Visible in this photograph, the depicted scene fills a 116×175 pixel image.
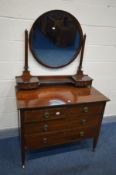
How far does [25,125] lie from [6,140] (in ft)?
2.22

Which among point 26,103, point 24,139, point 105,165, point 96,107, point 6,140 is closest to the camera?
point 26,103

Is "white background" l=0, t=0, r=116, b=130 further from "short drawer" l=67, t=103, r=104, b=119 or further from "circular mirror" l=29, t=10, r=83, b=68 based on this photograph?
"short drawer" l=67, t=103, r=104, b=119

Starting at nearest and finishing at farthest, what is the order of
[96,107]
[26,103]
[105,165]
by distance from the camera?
[26,103], [96,107], [105,165]

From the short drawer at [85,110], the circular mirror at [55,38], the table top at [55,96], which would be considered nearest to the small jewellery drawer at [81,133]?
the short drawer at [85,110]

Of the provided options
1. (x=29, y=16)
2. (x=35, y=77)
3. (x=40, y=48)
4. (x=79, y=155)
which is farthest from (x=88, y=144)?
(x=29, y=16)

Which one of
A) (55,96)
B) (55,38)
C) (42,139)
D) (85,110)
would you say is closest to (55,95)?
(55,96)

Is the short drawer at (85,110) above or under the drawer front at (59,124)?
above

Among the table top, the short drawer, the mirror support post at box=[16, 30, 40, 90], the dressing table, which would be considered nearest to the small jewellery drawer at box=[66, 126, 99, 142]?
the dressing table

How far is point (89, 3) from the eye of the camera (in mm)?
1914

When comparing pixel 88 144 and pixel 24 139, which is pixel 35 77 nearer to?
pixel 24 139

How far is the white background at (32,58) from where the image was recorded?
175 centimetres

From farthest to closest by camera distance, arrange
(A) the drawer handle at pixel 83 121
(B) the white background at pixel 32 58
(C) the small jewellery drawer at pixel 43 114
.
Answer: (A) the drawer handle at pixel 83 121
(B) the white background at pixel 32 58
(C) the small jewellery drawer at pixel 43 114

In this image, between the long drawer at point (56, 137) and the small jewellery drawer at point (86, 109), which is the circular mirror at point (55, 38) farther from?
the long drawer at point (56, 137)

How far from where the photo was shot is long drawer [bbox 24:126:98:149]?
1.78 metres
